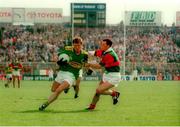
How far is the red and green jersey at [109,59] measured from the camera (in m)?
17.8

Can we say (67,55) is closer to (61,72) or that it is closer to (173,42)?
(61,72)

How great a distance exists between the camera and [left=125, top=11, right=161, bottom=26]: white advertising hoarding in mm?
76125

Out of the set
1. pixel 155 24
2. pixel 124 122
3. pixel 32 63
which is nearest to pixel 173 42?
pixel 155 24

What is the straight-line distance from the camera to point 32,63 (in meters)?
59.9

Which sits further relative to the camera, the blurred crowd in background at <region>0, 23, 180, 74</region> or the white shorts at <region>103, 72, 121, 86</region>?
the blurred crowd in background at <region>0, 23, 180, 74</region>

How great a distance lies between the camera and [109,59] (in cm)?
1789

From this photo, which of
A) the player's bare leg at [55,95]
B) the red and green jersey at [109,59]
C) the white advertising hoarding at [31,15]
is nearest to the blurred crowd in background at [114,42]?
the white advertising hoarding at [31,15]

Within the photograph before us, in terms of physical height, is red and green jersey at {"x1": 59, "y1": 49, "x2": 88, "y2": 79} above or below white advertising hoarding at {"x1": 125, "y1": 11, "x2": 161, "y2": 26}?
below

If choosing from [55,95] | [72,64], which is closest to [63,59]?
[72,64]

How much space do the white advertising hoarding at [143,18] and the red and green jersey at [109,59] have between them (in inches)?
2290

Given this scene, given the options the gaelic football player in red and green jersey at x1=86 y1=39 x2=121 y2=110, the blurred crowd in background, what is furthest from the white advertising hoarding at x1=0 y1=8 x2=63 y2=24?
the gaelic football player in red and green jersey at x1=86 y1=39 x2=121 y2=110

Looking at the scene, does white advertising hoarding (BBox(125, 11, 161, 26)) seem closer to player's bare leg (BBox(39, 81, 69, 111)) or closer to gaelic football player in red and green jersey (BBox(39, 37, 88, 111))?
gaelic football player in red and green jersey (BBox(39, 37, 88, 111))

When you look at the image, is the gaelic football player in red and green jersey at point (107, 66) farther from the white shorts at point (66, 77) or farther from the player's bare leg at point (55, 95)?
the player's bare leg at point (55, 95)

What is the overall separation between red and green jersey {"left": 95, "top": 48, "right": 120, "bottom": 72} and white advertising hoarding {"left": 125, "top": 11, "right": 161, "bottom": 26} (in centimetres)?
5817
